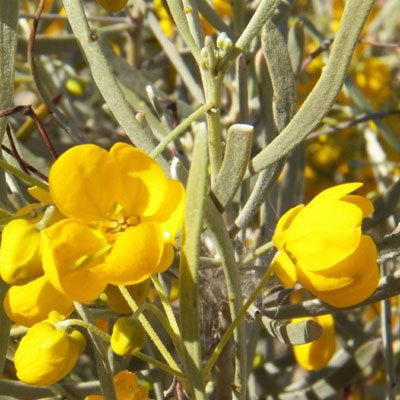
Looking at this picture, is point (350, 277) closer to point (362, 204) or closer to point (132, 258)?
point (362, 204)

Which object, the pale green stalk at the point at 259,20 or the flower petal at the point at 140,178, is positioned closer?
the flower petal at the point at 140,178

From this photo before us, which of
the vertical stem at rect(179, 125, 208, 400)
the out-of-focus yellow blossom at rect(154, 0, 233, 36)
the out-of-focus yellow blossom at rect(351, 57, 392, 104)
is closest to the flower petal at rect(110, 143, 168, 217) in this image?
the vertical stem at rect(179, 125, 208, 400)

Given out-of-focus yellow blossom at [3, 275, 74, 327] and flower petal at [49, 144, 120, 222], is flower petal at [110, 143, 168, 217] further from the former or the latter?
out-of-focus yellow blossom at [3, 275, 74, 327]

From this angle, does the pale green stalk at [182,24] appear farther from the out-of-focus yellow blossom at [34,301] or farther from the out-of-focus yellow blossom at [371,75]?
the out-of-focus yellow blossom at [371,75]

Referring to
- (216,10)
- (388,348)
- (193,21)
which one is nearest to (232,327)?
(193,21)

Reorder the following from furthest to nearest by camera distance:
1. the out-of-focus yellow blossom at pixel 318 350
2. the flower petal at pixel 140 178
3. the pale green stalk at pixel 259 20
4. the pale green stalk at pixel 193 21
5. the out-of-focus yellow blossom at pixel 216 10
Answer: the out-of-focus yellow blossom at pixel 216 10 → the out-of-focus yellow blossom at pixel 318 350 → the pale green stalk at pixel 193 21 → the pale green stalk at pixel 259 20 → the flower petal at pixel 140 178

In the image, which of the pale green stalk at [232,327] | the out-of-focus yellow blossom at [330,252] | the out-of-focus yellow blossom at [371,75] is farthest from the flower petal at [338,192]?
the out-of-focus yellow blossom at [371,75]
